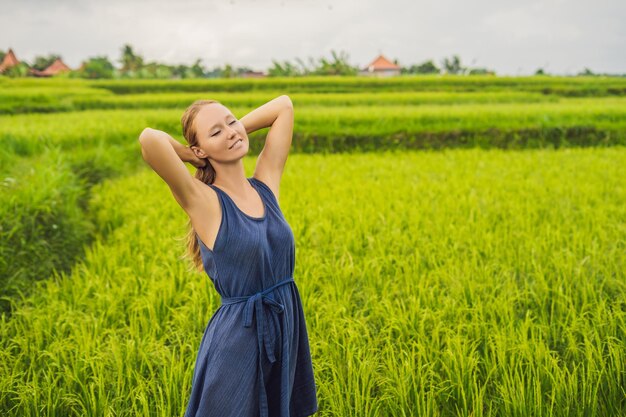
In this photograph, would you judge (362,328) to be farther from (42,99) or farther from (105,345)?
(42,99)

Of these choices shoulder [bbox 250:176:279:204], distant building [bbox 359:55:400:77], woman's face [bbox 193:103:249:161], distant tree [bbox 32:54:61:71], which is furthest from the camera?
distant building [bbox 359:55:400:77]

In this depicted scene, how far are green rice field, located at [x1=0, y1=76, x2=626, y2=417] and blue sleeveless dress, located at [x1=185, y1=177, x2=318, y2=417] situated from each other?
0.52 m

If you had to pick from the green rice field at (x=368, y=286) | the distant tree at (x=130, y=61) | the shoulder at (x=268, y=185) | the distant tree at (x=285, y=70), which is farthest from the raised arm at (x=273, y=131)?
the distant tree at (x=130, y=61)

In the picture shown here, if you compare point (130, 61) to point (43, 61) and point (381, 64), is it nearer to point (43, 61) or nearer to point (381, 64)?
point (43, 61)

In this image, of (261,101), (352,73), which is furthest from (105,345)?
(352,73)

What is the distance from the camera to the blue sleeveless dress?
1.14 m

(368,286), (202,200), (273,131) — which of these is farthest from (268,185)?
(368,286)

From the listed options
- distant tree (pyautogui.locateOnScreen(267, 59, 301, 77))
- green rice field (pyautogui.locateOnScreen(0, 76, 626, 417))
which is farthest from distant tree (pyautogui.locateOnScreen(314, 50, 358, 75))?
green rice field (pyautogui.locateOnScreen(0, 76, 626, 417))

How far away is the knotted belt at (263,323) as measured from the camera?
1.15m

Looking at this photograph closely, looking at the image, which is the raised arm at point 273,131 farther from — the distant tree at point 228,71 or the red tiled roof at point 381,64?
the red tiled roof at point 381,64

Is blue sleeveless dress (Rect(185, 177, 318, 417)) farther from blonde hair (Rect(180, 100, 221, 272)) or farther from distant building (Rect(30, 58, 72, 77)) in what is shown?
distant building (Rect(30, 58, 72, 77))

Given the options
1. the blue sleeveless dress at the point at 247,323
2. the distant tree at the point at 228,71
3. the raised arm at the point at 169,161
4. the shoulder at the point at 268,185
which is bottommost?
the blue sleeveless dress at the point at 247,323

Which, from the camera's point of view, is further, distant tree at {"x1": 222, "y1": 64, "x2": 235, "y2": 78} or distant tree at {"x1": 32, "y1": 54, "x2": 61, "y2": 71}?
distant tree at {"x1": 32, "y1": 54, "x2": 61, "y2": 71}

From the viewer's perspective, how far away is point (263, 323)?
116 cm
